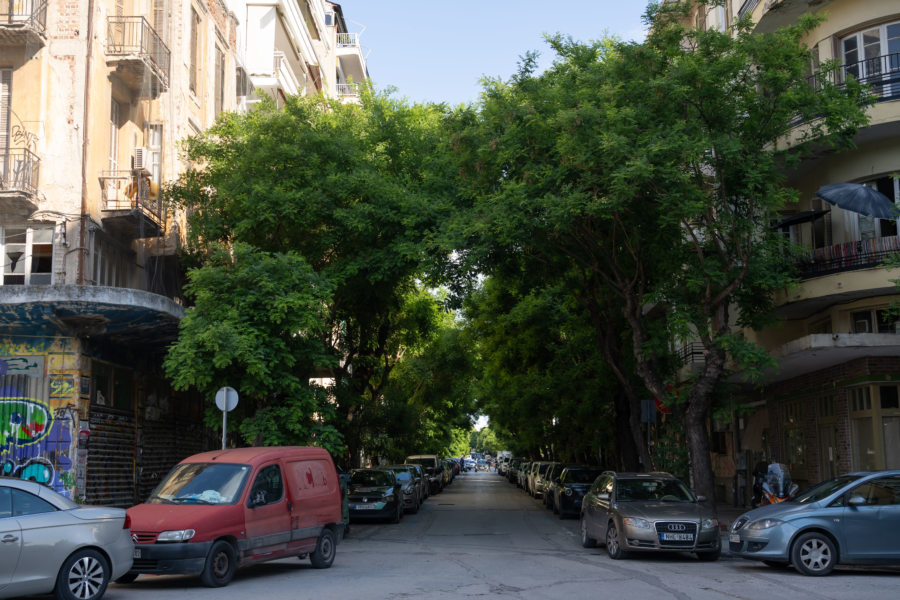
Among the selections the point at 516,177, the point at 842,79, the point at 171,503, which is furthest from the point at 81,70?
the point at 842,79

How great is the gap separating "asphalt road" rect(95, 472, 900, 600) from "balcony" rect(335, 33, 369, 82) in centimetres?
4325

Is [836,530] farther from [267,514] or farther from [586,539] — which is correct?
[267,514]

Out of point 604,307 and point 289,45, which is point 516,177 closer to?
point 604,307

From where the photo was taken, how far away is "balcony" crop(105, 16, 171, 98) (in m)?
→ 21.4

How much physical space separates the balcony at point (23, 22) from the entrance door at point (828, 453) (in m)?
21.6

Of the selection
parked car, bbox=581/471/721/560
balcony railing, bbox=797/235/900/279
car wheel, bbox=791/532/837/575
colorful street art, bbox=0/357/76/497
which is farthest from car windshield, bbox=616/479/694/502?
colorful street art, bbox=0/357/76/497

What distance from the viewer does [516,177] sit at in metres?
19.9

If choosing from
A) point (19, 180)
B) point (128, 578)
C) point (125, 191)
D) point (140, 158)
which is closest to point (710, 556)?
point (128, 578)

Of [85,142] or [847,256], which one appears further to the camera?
[847,256]

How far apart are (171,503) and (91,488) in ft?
29.3

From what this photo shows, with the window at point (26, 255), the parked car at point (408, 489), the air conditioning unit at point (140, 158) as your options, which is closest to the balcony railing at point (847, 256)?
the parked car at point (408, 489)

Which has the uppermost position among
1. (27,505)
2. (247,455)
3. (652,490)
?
(247,455)

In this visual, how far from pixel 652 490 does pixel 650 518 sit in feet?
5.80

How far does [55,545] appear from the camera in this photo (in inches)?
375
